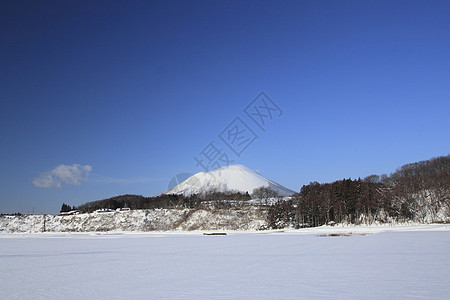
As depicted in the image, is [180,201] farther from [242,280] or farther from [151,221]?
[242,280]

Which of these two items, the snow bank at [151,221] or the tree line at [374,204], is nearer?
the tree line at [374,204]

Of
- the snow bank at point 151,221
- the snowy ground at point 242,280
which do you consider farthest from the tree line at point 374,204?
the snowy ground at point 242,280

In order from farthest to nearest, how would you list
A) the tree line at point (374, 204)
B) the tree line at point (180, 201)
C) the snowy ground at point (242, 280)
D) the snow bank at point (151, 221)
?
the tree line at point (180, 201) < the snow bank at point (151, 221) < the tree line at point (374, 204) < the snowy ground at point (242, 280)

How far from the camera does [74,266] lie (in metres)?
14.7

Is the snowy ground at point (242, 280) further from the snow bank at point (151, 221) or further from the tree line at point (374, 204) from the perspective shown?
the snow bank at point (151, 221)

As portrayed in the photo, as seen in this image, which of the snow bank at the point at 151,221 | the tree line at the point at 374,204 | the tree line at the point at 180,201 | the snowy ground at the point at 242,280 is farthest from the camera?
the tree line at the point at 180,201

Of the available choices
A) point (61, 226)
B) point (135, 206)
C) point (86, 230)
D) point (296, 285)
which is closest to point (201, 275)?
point (296, 285)

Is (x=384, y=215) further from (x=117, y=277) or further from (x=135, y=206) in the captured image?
(x=135, y=206)

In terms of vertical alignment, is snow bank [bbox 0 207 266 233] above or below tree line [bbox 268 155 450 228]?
below

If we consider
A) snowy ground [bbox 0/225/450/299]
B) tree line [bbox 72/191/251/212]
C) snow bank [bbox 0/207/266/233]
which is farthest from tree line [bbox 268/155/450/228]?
snowy ground [bbox 0/225/450/299]

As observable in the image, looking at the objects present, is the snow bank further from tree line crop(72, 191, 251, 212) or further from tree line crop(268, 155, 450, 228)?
tree line crop(72, 191, 251, 212)

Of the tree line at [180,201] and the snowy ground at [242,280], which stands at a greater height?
the tree line at [180,201]

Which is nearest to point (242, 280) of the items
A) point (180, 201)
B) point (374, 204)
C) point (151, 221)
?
point (374, 204)

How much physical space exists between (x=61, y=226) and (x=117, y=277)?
9918 cm
